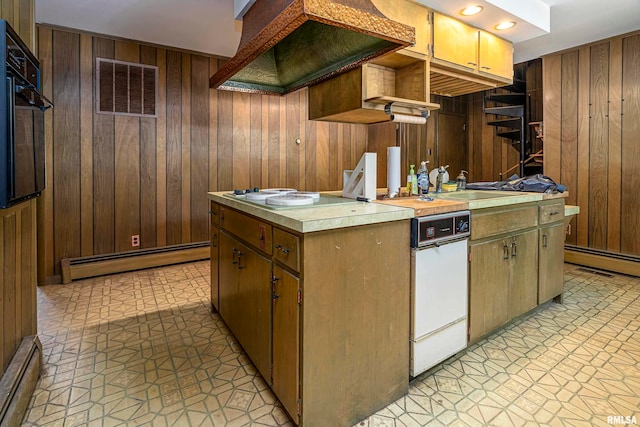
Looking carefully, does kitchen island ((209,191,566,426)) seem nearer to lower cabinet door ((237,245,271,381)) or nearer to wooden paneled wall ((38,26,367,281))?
lower cabinet door ((237,245,271,381))

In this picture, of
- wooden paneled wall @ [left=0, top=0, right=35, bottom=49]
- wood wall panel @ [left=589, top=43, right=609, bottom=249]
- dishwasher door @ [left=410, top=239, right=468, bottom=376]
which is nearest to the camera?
wooden paneled wall @ [left=0, top=0, right=35, bottom=49]

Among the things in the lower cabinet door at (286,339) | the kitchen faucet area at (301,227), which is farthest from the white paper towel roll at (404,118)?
the lower cabinet door at (286,339)

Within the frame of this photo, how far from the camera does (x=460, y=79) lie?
2.87 metres

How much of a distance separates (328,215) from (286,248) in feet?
0.76

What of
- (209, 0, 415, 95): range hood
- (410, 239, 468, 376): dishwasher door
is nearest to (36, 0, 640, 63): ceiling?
Result: (209, 0, 415, 95): range hood

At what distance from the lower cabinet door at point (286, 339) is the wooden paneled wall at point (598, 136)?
165 inches

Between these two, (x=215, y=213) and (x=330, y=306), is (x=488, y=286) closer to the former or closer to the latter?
(x=330, y=306)

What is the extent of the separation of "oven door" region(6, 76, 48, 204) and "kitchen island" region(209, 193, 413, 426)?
0.97 meters

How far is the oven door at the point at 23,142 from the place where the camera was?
Answer: 1331mm

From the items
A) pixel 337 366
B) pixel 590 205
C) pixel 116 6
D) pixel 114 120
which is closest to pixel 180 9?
pixel 116 6

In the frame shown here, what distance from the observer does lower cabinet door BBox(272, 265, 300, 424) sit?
142cm

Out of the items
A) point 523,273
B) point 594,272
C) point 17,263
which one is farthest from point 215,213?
point 594,272

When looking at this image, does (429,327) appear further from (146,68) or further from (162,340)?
(146,68)

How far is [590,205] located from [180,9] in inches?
193
